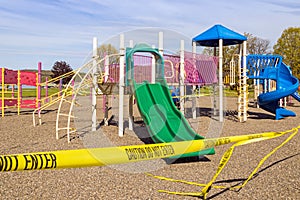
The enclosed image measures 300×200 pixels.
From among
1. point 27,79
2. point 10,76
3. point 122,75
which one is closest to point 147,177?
point 122,75

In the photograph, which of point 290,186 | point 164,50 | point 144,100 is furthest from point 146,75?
point 290,186

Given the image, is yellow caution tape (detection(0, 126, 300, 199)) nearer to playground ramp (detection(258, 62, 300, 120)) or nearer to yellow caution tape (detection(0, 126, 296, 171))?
yellow caution tape (detection(0, 126, 296, 171))

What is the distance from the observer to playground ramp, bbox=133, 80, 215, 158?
647 centimetres

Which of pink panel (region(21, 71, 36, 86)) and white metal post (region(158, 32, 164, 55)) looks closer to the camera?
white metal post (region(158, 32, 164, 55))

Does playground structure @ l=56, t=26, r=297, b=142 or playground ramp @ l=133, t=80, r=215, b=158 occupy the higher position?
playground structure @ l=56, t=26, r=297, b=142

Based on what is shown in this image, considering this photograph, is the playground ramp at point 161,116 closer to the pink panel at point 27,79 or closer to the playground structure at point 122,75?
the playground structure at point 122,75

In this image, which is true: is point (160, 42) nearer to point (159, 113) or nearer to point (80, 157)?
point (159, 113)

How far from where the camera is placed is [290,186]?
462 centimetres

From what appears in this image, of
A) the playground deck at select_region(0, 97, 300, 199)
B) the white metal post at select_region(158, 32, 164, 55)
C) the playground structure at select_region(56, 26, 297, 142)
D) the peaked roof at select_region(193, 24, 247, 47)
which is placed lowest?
the playground deck at select_region(0, 97, 300, 199)

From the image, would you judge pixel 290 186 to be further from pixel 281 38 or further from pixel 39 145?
pixel 281 38

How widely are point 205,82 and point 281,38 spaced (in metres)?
29.5

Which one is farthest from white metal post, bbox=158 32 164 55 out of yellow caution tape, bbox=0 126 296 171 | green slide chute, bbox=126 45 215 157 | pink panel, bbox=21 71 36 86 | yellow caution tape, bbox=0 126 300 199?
pink panel, bbox=21 71 36 86

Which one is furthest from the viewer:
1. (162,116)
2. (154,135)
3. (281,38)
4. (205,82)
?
(281,38)

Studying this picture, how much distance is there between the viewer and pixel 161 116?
7.20 meters
